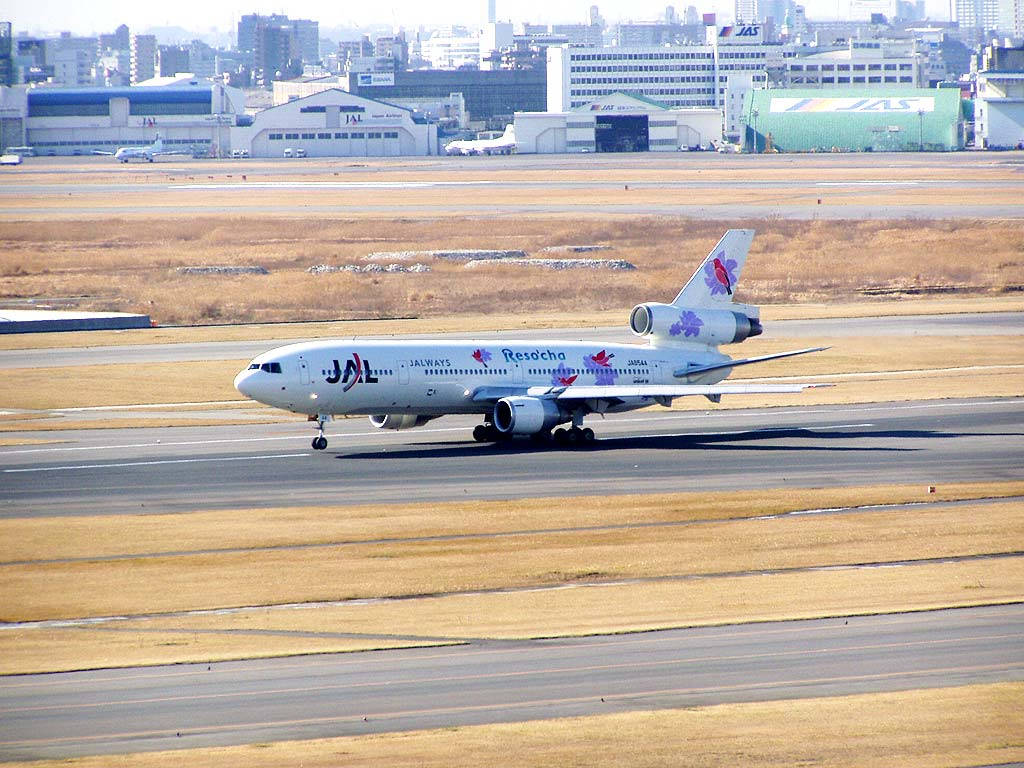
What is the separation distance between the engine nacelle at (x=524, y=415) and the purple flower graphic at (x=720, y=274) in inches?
473

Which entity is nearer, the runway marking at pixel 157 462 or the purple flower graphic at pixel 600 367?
the runway marking at pixel 157 462

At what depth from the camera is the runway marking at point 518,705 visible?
29438 mm

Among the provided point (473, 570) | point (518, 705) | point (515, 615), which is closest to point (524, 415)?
point (473, 570)

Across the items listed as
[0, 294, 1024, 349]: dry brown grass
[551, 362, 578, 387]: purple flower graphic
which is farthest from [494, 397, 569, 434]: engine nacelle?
[0, 294, 1024, 349]: dry brown grass

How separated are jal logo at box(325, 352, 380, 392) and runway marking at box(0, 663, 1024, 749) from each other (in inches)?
1307

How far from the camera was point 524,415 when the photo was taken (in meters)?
65.7

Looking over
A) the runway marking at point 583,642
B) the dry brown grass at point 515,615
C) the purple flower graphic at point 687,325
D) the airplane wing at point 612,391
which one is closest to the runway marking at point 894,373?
the purple flower graphic at point 687,325

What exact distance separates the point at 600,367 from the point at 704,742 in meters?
41.5

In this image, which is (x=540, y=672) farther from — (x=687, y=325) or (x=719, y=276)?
(x=719, y=276)

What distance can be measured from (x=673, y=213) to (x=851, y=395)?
96.7 m

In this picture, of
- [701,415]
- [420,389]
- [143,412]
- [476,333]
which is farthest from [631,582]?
[476,333]

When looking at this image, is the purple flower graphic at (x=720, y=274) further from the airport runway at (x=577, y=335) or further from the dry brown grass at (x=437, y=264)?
the dry brown grass at (x=437, y=264)

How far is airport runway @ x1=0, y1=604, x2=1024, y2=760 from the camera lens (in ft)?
98.7

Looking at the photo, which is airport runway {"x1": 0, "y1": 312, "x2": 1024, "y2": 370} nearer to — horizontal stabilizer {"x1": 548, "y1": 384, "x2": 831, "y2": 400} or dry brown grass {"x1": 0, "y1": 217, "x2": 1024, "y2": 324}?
dry brown grass {"x1": 0, "y1": 217, "x2": 1024, "y2": 324}
